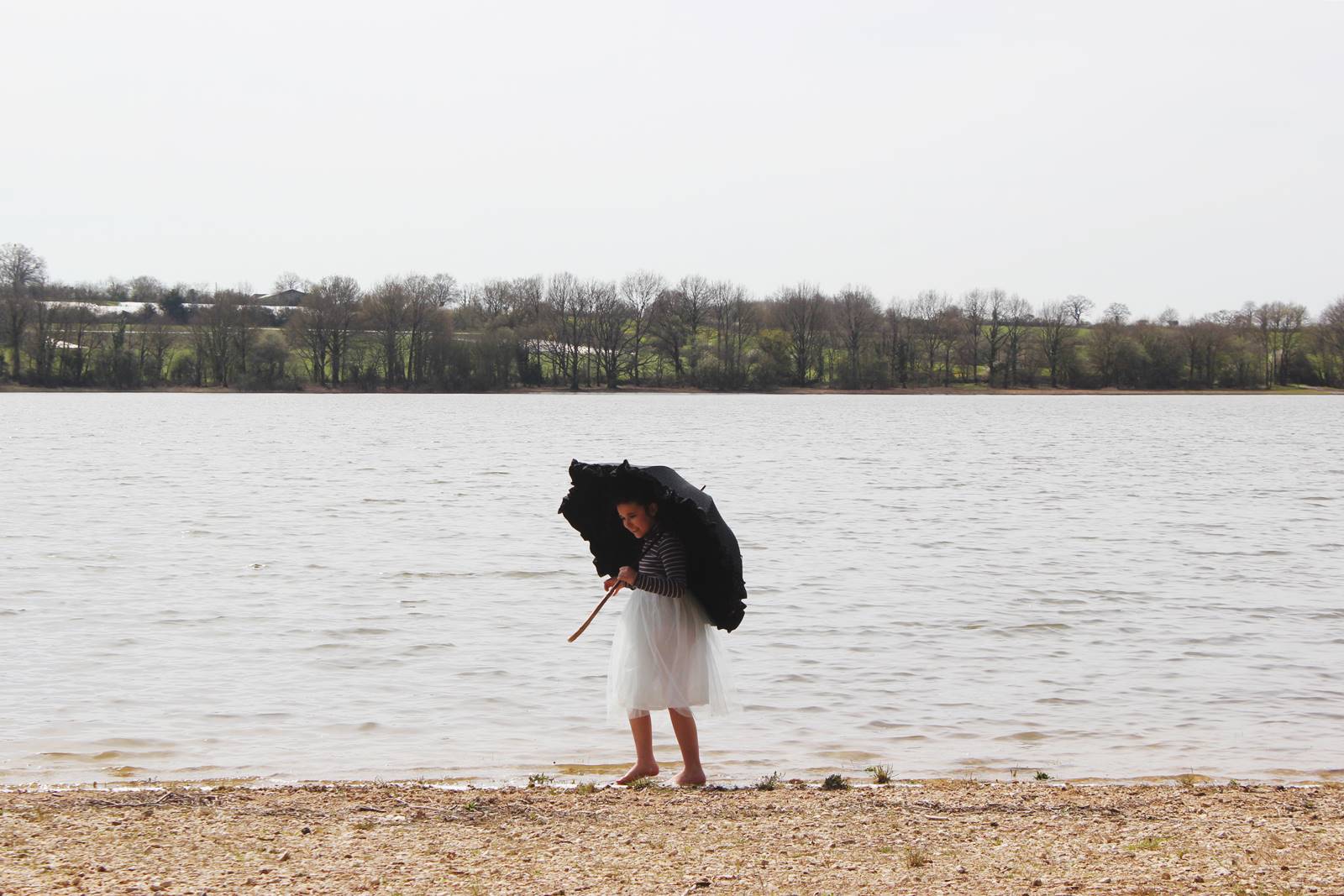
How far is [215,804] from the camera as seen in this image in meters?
7.67

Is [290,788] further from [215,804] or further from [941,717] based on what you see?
[941,717]

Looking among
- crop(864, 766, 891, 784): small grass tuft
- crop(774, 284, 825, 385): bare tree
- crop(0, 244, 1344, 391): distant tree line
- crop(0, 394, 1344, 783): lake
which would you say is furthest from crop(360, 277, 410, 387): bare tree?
crop(864, 766, 891, 784): small grass tuft

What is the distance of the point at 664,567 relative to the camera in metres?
8.15

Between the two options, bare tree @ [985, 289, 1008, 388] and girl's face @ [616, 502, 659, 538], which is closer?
girl's face @ [616, 502, 659, 538]

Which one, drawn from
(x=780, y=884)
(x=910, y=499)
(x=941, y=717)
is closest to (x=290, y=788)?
(x=780, y=884)

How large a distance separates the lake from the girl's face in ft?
7.34

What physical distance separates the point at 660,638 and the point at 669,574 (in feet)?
1.40

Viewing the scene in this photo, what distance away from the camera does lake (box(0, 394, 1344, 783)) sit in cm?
1031

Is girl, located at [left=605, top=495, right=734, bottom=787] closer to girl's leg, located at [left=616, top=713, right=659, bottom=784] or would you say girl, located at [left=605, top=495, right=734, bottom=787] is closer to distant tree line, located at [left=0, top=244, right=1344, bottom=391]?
girl's leg, located at [left=616, top=713, right=659, bottom=784]

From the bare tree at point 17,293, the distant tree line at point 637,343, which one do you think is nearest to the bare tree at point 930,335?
the distant tree line at point 637,343

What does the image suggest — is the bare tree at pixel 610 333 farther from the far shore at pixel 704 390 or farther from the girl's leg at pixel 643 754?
the girl's leg at pixel 643 754

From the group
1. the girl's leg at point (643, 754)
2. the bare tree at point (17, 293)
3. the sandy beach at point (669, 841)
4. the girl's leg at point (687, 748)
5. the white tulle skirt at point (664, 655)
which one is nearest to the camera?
the sandy beach at point (669, 841)

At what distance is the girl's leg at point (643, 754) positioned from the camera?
28.9 feet

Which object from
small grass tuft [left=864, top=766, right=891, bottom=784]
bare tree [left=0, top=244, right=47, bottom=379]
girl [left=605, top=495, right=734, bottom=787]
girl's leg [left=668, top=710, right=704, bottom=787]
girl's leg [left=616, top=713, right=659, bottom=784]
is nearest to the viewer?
girl [left=605, top=495, right=734, bottom=787]
